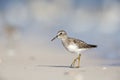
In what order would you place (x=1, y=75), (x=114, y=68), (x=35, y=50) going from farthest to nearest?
(x=35, y=50), (x=114, y=68), (x=1, y=75)

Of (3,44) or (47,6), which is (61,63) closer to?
(3,44)

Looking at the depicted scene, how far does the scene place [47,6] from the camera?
18.1 metres

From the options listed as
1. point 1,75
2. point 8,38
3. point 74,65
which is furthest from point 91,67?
point 8,38

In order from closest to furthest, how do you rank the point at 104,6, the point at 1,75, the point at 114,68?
the point at 1,75 → the point at 114,68 → the point at 104,6

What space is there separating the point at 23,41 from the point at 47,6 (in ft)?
6.12

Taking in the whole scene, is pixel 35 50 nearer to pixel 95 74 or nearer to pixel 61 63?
pixel 61 63

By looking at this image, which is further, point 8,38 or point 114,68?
point 8,38

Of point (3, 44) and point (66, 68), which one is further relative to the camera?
point (3, 44)

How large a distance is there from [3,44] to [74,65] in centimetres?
264

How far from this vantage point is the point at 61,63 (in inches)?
585

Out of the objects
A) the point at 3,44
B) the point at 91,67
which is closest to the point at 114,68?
the point at 91,67

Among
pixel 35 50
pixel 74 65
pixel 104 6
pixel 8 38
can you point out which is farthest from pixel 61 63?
pixel 104 6

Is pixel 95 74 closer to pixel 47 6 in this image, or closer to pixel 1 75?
pixel 1 75

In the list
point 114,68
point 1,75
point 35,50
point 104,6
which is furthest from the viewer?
point 104,6
